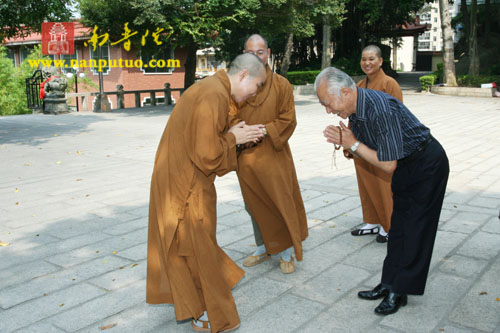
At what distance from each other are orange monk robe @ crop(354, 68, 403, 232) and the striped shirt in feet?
3.95

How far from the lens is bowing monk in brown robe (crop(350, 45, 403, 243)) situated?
174 inches

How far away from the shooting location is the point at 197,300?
9.85 ft

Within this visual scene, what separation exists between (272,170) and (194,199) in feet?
3.60

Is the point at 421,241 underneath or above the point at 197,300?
above

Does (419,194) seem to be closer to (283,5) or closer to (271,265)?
(271,265)

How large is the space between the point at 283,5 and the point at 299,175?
11.4 metres

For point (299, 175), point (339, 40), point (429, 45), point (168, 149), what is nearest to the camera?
point (168, 149)

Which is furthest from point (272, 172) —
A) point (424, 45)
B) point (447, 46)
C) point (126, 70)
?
point (424, 45)

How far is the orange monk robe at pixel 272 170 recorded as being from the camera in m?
3.85

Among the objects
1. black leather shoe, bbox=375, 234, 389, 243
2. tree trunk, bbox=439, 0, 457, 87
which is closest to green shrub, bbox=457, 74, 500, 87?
tree trunk, bbox=439, 0, 457, 87

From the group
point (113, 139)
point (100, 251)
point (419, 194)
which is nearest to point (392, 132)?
point (419, 194)

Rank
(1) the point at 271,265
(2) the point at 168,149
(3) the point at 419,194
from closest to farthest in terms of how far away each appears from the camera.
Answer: (2) the point at 168,149 → (3) the point at 419,194 → (1) the point at 271,265

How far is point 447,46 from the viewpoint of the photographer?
23516 mm

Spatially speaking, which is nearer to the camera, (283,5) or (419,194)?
(419,194)
